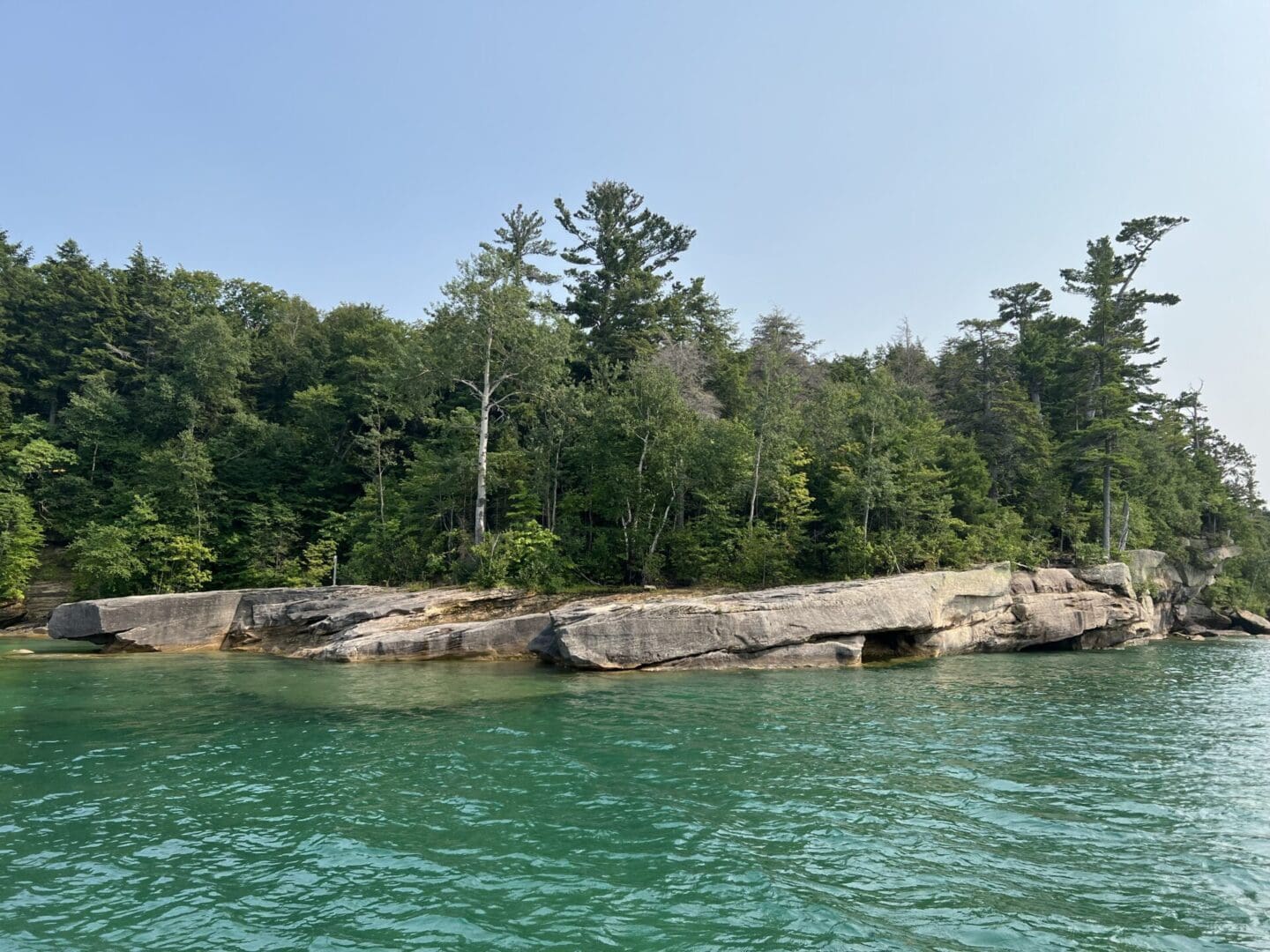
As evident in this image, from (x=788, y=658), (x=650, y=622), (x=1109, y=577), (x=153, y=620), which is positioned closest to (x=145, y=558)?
(x=153, y=620)

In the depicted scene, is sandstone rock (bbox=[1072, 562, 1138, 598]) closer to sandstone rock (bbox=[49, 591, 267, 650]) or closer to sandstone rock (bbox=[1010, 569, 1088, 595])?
sandstone rock (bbox=[1010, 569, 1088, 595])

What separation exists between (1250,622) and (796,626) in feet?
127

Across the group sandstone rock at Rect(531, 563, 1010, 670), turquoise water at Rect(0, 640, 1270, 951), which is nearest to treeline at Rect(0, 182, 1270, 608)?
sandstone rock at Rect(531, 563, 1010, 670)

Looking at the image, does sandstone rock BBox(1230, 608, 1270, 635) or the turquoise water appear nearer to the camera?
the turquoise water

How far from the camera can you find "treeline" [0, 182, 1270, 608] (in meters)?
29.3

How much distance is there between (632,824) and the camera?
7.67 m

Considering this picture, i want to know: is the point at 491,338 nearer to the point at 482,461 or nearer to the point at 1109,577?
the point at 482,461

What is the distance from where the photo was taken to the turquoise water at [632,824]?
213 inches

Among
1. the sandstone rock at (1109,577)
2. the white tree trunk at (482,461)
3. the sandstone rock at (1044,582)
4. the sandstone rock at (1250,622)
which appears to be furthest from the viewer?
the sandstone rock at (1250,622)

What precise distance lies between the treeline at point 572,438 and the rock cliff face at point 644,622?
2713 mm

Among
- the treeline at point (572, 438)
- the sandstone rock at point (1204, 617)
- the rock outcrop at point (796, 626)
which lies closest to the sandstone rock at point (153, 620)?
the treeline at point (572, 438)

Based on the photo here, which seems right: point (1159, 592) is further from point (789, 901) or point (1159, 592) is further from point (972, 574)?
point (789, 901)

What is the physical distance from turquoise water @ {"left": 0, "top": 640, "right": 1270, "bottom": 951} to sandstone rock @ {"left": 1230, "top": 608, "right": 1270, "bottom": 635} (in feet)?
121

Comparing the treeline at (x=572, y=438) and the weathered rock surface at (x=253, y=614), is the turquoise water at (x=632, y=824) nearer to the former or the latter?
the weathered rock surface at (x=253, y=614)
